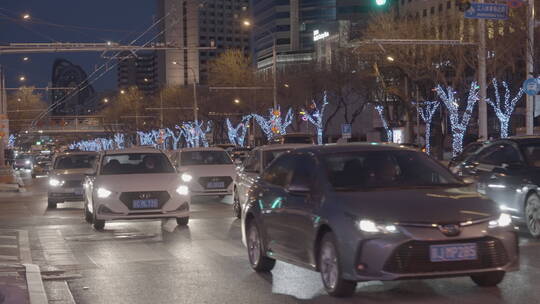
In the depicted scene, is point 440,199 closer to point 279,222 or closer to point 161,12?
point 279,222

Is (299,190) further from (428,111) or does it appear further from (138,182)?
(428,111)

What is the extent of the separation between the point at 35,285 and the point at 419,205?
176 inches

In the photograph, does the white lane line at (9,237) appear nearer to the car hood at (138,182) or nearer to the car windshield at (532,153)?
the car hood at (138,182)

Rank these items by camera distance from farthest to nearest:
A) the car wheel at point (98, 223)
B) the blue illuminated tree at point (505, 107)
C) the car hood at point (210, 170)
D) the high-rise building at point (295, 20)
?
the high-rise building at point (295, 20)
the blue illuminated tree at point (505, 107)
the car hood at point (210, 170)
the car wheel at point (98, 223)

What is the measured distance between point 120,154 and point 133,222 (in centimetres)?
162

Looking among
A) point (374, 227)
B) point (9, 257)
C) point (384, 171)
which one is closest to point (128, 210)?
point (9, 257)

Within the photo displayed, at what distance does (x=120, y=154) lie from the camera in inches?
744

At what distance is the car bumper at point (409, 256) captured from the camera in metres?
8.28

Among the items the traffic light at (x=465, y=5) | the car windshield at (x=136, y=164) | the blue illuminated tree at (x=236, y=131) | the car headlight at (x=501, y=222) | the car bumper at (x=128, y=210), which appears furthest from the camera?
the blue illuminated tree at (x=236, y=131)

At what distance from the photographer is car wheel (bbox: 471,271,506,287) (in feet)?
30.0

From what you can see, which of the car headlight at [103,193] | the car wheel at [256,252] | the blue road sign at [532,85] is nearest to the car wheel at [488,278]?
the car wheel at [256,252]

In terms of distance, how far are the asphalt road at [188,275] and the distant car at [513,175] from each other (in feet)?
1.59

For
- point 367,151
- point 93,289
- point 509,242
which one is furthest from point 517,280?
point 93,289

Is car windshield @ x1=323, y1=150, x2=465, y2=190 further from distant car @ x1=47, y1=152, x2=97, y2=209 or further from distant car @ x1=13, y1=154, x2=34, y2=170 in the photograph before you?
distant car @ x1=13, y1=154, x2=34, y2=170
